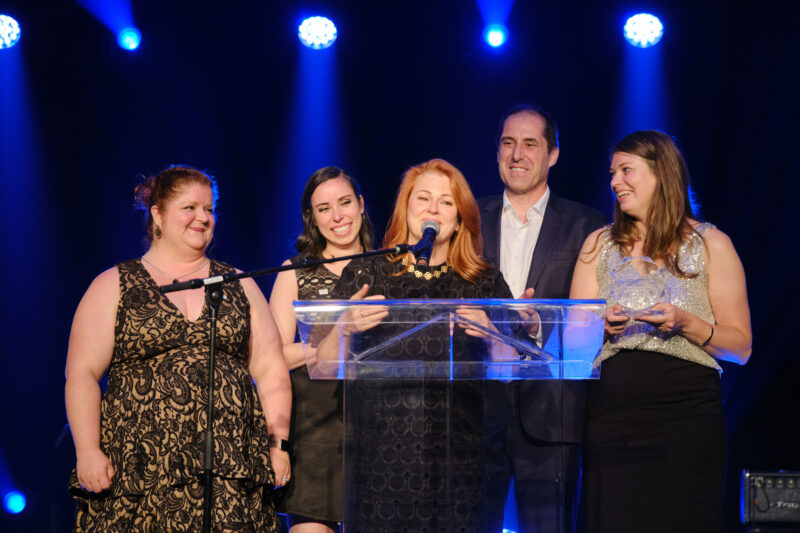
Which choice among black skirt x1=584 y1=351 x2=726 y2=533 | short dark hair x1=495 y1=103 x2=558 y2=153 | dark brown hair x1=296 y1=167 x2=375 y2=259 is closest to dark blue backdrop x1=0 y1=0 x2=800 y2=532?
short dark hair x1=495 y1=103 x2=558 y2=153

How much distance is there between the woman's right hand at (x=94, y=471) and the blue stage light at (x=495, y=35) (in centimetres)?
338

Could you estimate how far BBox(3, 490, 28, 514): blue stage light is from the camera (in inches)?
199

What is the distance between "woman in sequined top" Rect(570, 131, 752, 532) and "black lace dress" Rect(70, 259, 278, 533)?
123 centimetres

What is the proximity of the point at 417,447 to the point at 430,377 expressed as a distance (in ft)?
0.59

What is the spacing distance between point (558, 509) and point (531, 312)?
19.7 inches

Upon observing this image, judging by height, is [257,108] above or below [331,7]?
below

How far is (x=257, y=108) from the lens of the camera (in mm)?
5301

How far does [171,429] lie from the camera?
2916mm

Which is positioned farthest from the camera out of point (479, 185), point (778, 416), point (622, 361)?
point (479, 185)

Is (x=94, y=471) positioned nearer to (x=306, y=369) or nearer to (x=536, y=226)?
(x=306, y=369)

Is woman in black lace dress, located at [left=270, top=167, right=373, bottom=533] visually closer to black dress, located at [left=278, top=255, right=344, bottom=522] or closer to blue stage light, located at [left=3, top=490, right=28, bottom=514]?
black dress, located at [left=278, top=255, right=344, bottom=522]

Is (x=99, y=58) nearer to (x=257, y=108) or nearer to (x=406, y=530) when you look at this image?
(x=257, y=108)

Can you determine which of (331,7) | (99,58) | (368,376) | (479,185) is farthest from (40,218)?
(368,376)

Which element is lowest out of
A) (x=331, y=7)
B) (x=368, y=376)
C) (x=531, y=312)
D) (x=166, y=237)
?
(x=368, y=376)
